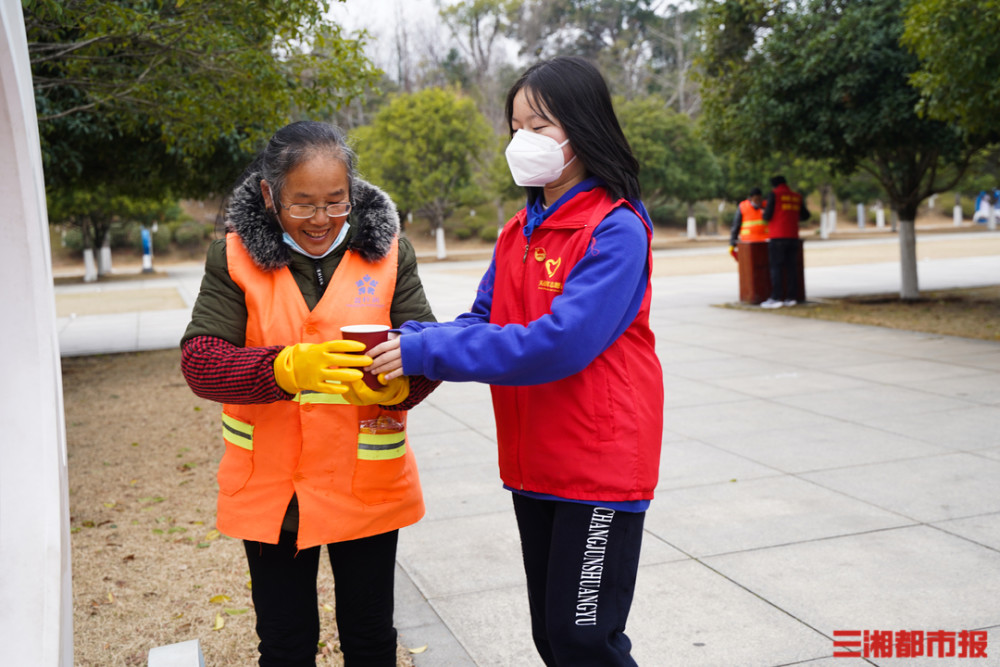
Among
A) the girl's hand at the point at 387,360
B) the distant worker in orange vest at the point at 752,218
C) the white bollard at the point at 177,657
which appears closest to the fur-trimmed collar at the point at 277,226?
the girl's hand at the point at 387,360

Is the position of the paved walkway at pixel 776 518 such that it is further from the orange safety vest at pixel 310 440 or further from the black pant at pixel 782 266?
the black pant at pixel 782 266

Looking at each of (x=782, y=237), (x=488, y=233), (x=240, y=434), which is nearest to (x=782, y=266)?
(x=782, y=237)

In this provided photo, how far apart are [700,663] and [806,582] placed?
2.67ft

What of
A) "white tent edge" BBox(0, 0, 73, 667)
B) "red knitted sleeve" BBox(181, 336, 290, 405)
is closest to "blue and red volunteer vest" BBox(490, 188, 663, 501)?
"red knitted sleeve" BBox(181, 336, 290, 405)

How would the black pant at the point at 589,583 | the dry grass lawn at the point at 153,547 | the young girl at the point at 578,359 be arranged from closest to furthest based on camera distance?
the young girl at the point at 578,359 → the black pant at the point at 589,583 → the dry grass lawn at the point at 153,547

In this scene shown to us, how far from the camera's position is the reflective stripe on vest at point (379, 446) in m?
2.30

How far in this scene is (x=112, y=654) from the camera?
3.51 metres

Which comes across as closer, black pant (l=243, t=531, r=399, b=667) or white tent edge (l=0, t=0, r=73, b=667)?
white tent edge (l=0, t=0, r=73, b=667)

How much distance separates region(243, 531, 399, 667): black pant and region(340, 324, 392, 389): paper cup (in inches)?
20.2

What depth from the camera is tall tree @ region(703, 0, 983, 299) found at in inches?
468

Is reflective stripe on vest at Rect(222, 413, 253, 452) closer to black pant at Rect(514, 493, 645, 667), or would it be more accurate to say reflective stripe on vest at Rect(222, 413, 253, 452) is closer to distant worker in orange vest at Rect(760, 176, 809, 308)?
black pant at Rect(514, 493, 645, 667)

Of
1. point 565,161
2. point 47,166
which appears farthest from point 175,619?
point 47,166

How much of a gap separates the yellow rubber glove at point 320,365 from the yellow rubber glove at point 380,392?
32 millimetres

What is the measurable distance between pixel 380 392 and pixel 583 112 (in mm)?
778
